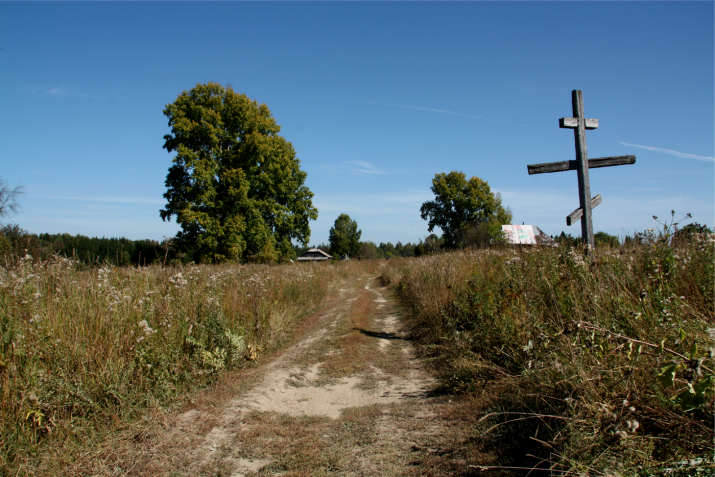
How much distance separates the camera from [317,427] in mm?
3750

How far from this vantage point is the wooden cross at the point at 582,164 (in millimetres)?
6090

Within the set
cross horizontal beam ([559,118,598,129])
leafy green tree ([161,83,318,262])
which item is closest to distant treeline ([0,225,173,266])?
cross horizontal beam ([559,118,598,129])

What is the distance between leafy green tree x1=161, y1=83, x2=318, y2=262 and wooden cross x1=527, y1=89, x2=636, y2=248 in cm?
2071

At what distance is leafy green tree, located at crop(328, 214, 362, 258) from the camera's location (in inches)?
2640

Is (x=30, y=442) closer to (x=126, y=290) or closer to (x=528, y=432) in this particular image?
(x=126, y=290)

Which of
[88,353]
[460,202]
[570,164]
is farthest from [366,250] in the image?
[88,353]

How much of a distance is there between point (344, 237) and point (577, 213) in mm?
61267

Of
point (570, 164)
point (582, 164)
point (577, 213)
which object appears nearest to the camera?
point (577, 213)

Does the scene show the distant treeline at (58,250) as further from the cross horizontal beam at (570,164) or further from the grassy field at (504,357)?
the cross horizontal beam at (570,164)

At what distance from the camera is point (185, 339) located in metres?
4.79

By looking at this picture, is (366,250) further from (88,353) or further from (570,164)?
(88,353)

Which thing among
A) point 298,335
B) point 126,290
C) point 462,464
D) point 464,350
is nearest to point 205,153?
point 298,335

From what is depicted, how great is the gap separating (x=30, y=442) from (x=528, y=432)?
3.80 metres

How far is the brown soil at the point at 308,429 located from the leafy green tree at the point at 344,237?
61063 millimetres
